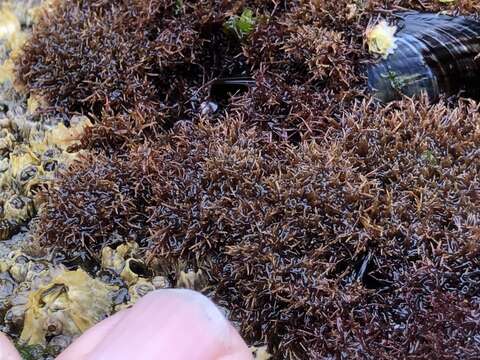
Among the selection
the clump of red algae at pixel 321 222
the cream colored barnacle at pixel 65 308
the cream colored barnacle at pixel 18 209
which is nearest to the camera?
the clump of red algae at pixel 321 222

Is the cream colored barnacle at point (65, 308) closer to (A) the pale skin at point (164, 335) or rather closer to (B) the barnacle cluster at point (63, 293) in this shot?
(B) the barnacle cluster at point (63, 293)

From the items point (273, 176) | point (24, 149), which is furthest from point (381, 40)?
point (24, 149)

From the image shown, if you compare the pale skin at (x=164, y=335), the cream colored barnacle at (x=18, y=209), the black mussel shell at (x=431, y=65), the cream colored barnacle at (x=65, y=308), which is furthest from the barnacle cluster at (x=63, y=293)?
the black mussel shell at (x=431, y=65)

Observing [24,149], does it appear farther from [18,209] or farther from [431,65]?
[431,65]

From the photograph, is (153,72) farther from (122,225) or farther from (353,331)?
(353,331)

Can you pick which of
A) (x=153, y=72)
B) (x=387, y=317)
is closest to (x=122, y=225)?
(x=153, y=72)

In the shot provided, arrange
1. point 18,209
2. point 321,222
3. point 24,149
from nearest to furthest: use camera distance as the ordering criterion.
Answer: point 321,222, point 18,209, point 24,149

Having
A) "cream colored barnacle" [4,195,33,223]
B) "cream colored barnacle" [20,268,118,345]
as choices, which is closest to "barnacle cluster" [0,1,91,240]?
"cream colored barnacle" [4,195,33,223]
